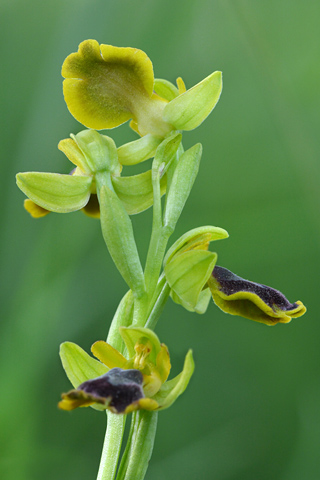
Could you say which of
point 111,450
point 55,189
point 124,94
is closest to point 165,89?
point 124,94

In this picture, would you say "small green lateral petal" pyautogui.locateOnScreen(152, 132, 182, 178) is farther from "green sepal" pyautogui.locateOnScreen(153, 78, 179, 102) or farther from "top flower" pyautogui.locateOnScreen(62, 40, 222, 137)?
"green sepal" pyautogui.locateOnScreen(153, 78, 179, 102)

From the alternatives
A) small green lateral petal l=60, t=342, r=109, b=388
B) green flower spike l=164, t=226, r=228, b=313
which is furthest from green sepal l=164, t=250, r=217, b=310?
small green lateral petal l=60, t=342, r=109, b=388

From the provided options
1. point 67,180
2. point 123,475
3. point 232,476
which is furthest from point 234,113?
point 123,475

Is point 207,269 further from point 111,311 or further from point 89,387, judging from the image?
point 111,311

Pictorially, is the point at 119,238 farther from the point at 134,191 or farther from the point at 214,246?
the point at 214,246

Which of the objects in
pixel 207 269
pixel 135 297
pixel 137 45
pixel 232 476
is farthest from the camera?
pixel 137 45

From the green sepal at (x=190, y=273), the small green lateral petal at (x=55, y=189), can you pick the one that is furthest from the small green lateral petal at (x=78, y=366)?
the small green lateral petal at (x=55, y=189)

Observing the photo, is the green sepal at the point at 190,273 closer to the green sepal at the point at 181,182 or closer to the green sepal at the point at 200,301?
the green sepal at the point at 200,301
